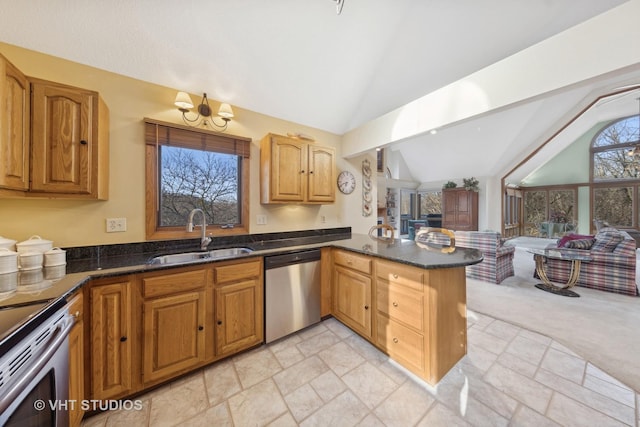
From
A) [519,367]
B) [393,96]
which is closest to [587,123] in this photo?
[393,96]

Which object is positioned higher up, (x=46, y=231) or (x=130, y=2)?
(x=130, y=2)

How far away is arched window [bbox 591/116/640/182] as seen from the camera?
709 cm

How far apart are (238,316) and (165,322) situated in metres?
0.52

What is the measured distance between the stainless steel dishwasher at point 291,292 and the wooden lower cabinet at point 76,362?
1.17m

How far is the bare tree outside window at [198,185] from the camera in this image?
2.20 metres

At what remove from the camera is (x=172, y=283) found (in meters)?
1.59

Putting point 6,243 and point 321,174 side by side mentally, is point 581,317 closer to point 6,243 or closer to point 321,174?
point 321,174

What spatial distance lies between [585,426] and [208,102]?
12.6 ft

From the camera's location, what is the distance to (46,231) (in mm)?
1684

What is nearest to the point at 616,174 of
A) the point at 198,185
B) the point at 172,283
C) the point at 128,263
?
the point at 198,185

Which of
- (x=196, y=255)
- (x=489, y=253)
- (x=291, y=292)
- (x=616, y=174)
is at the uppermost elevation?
(x=616, y=174)

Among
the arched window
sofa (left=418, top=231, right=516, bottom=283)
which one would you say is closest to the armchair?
sofa (left=418, top=231, right=516, bottom=283)

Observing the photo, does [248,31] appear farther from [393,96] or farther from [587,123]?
[587,123]

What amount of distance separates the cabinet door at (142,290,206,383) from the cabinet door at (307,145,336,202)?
5.37 ft
